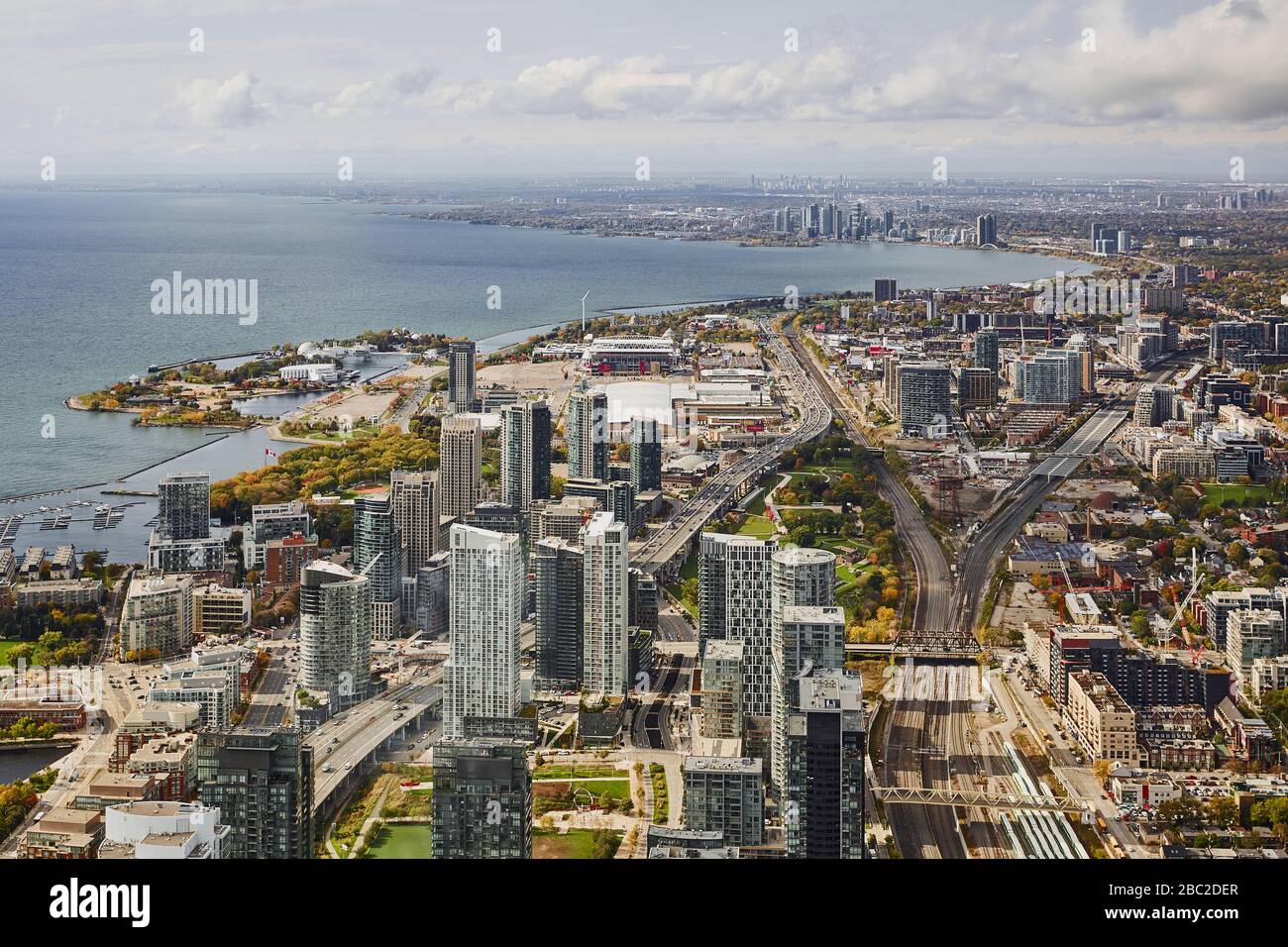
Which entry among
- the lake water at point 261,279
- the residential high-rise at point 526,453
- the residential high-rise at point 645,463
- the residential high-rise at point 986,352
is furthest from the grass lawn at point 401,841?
the residential high-rise at point 986,352

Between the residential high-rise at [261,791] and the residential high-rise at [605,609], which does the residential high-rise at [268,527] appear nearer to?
the residential high-rise at [605,609]

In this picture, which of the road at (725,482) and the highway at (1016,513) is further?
the road at (725,482)

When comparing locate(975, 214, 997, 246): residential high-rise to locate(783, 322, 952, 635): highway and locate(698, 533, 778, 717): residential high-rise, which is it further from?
locate(698, 533, 778, 717): residential high-rise

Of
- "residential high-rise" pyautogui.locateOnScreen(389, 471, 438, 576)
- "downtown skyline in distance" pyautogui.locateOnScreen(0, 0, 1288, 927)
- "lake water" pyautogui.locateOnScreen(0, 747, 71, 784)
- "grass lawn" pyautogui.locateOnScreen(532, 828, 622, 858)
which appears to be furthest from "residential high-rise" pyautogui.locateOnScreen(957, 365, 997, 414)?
"lake water" pyautogui.locateOnScreen(0, 747, 71, 784)

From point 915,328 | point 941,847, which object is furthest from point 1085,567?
point 915,328

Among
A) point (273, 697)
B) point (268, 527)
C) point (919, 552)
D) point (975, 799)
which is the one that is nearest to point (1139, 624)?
point (919, 552)

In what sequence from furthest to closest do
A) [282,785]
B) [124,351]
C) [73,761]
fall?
1. [124,351]
2. [73,761]
3. [282,785]
